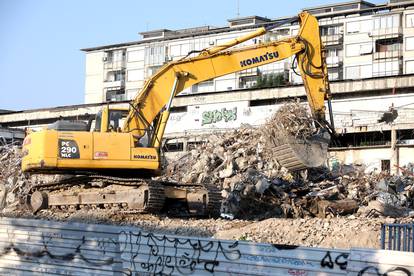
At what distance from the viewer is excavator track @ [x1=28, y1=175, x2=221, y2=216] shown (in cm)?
1852

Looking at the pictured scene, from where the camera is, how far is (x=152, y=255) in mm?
12352

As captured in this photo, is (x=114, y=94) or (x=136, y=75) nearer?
(x=136, y=75)

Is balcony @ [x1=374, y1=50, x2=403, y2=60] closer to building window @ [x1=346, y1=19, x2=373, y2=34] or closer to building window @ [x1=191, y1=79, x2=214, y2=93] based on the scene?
building window @ [x1=346, y1=19, x2=373, y2=34]

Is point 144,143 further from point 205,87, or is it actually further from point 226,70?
point 205,87

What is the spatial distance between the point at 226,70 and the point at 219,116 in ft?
91.3

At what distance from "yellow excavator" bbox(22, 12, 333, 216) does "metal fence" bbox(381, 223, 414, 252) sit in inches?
264

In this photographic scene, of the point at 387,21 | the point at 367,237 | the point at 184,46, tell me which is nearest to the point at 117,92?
the point at 184,46

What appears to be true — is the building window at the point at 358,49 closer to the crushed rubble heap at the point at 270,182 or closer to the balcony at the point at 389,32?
the balcony at the point at 389,32

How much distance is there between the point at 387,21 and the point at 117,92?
27.6 metres

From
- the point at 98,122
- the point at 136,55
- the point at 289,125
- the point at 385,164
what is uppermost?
the point at 136,55

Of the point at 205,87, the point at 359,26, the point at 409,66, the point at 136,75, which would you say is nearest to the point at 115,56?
the point at 136,75

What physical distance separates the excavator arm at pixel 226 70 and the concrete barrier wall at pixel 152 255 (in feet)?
19.5

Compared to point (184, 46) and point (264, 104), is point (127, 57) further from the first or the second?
point (264, 104)

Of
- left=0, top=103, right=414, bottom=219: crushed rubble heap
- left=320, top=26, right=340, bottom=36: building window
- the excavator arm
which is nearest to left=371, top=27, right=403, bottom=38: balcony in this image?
left=320, top=26, right=340, bottom=36: building window
